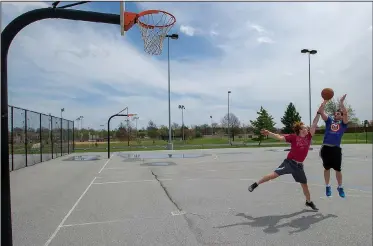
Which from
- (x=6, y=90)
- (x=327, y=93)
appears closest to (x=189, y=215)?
(x=327, y=93)

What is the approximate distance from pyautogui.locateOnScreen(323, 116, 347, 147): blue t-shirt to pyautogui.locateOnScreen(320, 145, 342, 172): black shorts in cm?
12

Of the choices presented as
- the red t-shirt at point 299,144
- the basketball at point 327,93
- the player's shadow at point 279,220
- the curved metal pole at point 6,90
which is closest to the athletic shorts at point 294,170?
the red t-shirt at point 299,144

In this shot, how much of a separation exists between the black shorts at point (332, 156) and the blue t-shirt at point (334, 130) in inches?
4.9

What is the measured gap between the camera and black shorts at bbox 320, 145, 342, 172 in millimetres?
6129

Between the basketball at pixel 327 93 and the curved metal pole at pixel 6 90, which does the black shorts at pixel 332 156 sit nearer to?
the basketball at pixel 327 93

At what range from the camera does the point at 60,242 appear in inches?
195

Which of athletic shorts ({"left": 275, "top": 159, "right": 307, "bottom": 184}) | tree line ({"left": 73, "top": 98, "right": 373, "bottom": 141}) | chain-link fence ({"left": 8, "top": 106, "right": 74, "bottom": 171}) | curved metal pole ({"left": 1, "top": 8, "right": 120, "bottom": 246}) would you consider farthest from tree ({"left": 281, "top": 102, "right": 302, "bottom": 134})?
curved metal pole ({"left": 1, "top": 8, "right": 120, "bottom": 246})

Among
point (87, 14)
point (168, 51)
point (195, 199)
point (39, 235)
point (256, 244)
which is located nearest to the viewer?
point (87, 14)

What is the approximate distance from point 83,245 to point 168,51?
30423 millimetres

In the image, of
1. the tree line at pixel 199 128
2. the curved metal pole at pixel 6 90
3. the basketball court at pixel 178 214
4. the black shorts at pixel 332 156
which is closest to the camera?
the curved metal pole at pixel 6 90

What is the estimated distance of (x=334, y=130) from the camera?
236 inches

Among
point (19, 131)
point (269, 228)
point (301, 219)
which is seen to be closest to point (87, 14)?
point (269, 228)

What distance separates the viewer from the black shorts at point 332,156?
6129mm

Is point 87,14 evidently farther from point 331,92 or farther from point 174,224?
point 331,92
